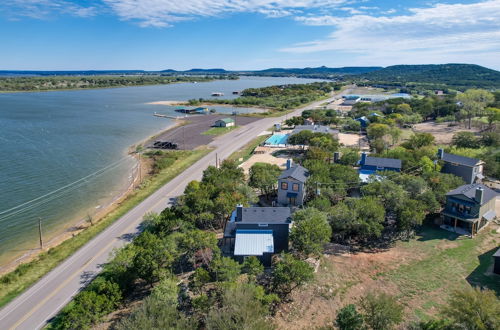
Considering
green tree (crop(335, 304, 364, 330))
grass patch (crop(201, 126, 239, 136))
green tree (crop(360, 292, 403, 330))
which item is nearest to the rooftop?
green tree (crop(335, 304, 364, 330))

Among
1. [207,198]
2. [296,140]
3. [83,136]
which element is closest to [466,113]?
[296,140]

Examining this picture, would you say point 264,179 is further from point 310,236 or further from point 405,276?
point 405,276

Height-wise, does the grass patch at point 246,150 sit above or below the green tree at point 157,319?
above

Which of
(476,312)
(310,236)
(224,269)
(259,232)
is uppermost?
(476,312)

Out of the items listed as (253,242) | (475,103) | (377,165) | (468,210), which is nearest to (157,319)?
(253,242)

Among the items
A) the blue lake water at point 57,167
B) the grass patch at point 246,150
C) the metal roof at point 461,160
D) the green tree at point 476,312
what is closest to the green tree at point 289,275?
the green tree at point 476,312

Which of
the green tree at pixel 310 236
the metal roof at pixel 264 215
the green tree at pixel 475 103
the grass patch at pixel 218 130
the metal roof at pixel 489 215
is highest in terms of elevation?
the green tree at pixel 475 103

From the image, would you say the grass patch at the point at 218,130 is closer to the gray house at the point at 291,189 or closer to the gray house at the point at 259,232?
the gray house at the point at 291,189

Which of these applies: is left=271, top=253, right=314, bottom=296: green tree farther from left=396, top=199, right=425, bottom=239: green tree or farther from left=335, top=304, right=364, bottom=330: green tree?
left=396, top=199, right=425, bottom=239: green tree

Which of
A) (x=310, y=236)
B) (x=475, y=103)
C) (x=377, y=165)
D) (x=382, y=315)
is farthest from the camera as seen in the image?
(x=475, y=103)
